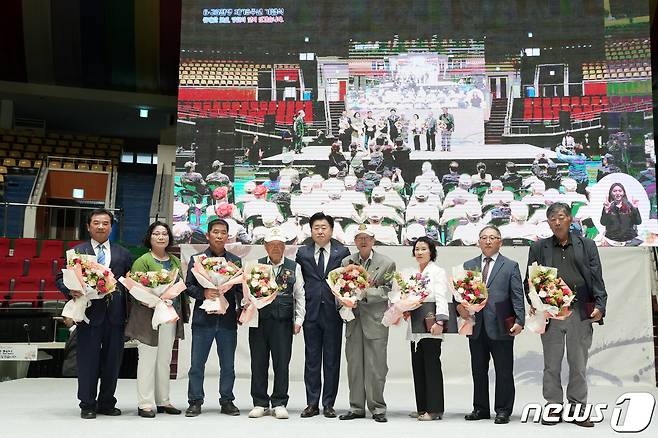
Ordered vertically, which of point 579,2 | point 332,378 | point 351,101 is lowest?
point 332,378

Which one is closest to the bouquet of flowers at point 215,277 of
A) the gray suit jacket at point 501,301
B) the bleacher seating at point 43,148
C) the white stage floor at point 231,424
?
the white stage floor at point 231,424

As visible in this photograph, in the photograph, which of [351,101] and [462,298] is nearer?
[462,298]

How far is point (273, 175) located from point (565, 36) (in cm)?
412

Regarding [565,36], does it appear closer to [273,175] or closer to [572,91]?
[572,91]

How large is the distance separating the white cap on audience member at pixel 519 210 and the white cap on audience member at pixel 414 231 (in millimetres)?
1117

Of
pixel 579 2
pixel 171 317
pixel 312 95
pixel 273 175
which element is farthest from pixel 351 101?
pixel 171 317

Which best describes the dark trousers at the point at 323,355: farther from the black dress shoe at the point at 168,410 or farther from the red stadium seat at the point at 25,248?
the red stadium seat at the point at 25,248

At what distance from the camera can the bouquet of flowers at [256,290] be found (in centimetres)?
536

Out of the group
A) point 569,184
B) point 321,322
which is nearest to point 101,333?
point 321,322

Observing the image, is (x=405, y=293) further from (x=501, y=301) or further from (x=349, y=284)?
(x=501, y=301)

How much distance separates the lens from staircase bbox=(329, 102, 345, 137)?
32.1ft

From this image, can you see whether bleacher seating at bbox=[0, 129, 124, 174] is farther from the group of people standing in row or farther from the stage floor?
the group of people standing in row

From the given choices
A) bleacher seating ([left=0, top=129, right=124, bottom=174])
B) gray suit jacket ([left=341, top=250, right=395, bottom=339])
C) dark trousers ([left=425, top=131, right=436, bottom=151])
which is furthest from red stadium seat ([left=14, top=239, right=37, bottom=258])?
Answer: gray suit jacket ([left=341, top=250, right=395, bottom=339])

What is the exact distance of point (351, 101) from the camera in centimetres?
984
